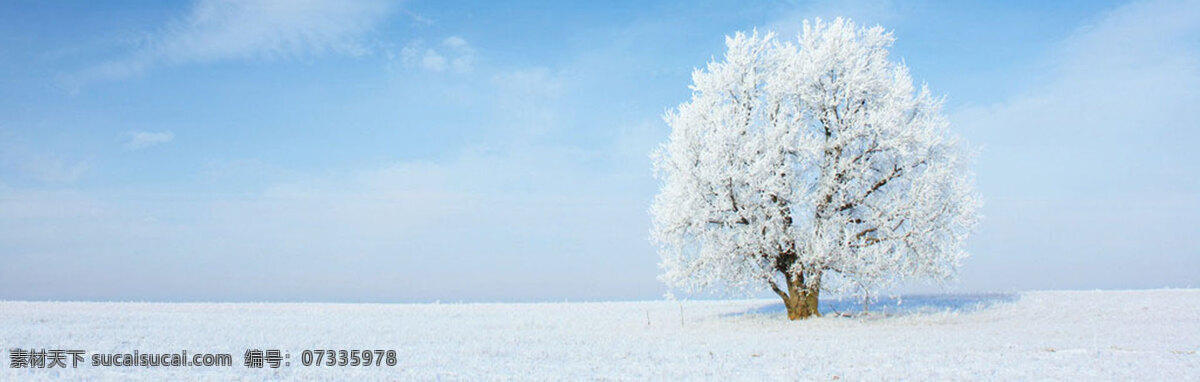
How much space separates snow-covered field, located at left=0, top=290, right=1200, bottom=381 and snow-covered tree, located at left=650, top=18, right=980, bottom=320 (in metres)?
2.08

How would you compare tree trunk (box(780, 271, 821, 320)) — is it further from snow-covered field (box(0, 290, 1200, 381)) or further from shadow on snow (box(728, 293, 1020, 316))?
Answer: shadow on snow (box(728, 293, 1020, 316))

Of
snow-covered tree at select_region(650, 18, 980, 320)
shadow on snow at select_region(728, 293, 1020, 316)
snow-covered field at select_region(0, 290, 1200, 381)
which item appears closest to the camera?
snow-covered field at select_region(0, 290, 1200, 381)

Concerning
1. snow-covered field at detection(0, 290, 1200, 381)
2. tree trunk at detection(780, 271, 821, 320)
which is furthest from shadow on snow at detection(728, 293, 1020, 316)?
tree trunk at detection(780, 271, 821, 320)

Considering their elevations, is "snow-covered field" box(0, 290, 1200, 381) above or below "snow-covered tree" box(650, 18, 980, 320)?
below

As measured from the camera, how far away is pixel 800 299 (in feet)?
90.5

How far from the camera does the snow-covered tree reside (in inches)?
1013

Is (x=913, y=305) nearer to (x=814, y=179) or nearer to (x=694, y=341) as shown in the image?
(x=814, y=179)

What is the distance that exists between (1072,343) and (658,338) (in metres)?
10.5

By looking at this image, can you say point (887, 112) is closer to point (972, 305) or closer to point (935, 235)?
point (935, 235)

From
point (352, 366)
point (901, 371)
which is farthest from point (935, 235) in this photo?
point (352, 366)

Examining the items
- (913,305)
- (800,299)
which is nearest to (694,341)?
(800,299)

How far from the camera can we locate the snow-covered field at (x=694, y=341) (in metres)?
13.3

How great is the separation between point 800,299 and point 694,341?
797cm

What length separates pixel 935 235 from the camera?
84.8 feet
